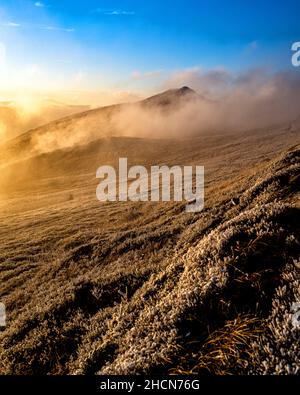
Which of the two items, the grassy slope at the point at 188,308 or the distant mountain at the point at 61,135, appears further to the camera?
the distant mountain at the point at 61,135

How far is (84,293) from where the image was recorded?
1211 cm

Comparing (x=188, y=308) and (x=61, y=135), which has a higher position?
(x=61, y=135)

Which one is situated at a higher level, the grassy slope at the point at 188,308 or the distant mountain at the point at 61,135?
the distant mountain at the point at 61,135

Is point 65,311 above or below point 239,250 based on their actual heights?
below

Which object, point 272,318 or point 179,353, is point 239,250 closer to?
point 272,318

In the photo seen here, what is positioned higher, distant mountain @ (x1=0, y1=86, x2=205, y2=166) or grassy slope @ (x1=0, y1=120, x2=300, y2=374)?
distant mountain @ (x1=0, y1=86, x2=205, y2=166)

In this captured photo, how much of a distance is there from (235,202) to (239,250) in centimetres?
1188

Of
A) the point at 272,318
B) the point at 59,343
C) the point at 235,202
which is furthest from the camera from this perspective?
the point at 235,202

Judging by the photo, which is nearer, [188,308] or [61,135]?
[188,308]

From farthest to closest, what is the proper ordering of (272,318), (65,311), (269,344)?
(65,311), (272,318), (269,344)

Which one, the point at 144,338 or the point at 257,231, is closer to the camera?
the point at 144,338

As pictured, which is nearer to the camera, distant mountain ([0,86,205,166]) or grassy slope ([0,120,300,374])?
grassy slope ([0,120,300,374])
